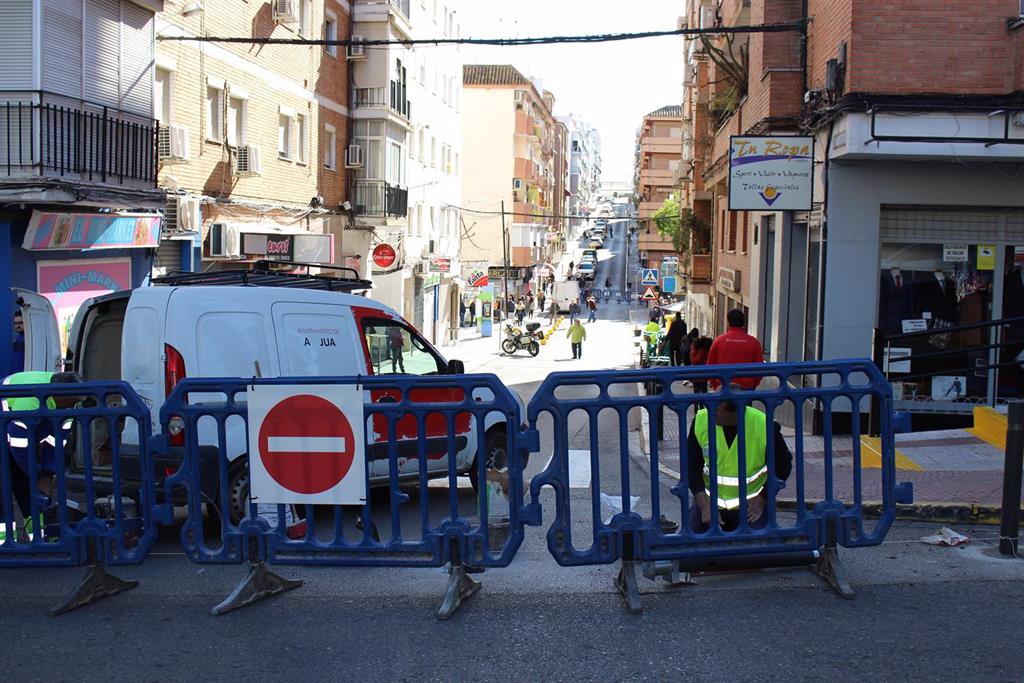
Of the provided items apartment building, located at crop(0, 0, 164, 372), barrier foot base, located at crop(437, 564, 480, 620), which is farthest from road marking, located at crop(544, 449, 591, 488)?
apartment building, located at crop(0, 0, 164, 372)

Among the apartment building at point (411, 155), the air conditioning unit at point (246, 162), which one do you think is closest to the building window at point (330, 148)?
the apartment building at point (411, 155)

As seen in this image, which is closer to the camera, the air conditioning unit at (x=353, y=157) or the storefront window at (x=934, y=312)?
the storefront window at (x=934, y=312)

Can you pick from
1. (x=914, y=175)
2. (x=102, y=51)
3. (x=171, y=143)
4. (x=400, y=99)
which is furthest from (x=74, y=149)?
(x=400, y=99)

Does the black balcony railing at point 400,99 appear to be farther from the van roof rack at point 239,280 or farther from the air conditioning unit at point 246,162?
the van roof rack at point 239,280

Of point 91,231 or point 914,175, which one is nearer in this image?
point 914,175

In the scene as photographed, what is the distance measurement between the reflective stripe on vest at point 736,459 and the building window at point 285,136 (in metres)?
22.6

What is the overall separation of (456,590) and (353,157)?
28.7m

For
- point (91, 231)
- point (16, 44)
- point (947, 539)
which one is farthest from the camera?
point (91, 231)

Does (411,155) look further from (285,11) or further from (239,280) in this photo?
(239,280)

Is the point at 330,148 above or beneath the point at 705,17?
beneath

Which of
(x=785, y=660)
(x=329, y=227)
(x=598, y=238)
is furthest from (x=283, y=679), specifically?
(x=598, y=238)

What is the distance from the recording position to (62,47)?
16203mm

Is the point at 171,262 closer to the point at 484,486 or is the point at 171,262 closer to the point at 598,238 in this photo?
the point at 484,486

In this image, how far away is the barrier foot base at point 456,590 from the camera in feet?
19.8
